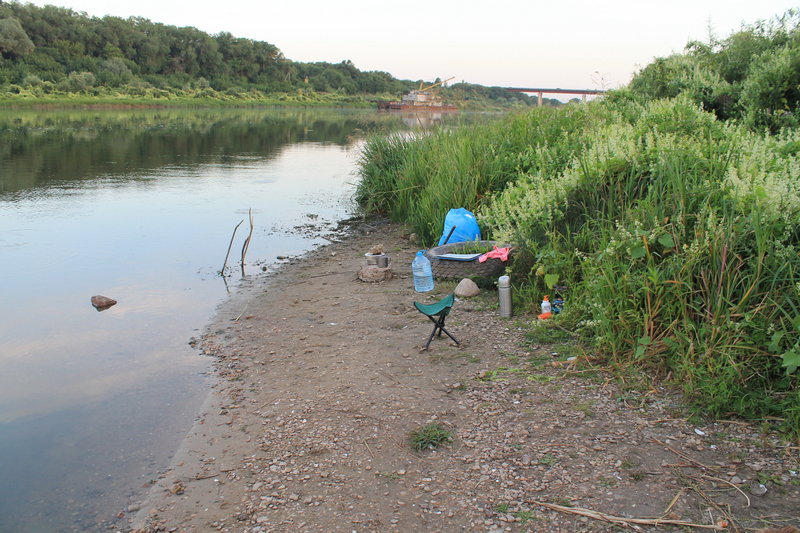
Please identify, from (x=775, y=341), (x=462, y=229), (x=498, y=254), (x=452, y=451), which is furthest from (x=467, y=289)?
(x=775, y=341)

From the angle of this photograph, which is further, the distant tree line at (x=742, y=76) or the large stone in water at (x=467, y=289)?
the distant tree line at (x=742, y=76)

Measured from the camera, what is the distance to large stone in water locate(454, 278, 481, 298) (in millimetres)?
6949

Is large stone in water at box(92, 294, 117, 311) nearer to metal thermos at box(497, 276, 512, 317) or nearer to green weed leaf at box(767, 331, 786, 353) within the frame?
metal thermos at box(497, 276, 512, 317)

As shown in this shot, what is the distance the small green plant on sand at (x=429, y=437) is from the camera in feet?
→ 13.2

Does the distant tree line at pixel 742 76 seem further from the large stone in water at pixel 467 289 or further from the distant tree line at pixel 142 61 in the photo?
the distant tree line at pixel 142 61

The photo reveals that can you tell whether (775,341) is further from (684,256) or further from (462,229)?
(462,229)

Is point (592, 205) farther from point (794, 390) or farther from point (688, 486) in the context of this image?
point (688, 486)

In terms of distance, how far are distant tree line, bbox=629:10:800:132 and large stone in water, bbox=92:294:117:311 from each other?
8041mm

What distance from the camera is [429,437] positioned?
407cm

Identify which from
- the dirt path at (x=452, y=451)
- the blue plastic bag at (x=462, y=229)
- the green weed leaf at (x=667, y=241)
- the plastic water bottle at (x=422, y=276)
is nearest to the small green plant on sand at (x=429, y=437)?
the dirt path at (x=452, y=451)

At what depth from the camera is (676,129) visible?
24.1 feet

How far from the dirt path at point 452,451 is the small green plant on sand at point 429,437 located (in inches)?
1.8

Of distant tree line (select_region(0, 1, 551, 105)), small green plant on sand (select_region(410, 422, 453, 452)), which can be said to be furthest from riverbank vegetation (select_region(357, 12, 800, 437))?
distant tree line (select_region(0, 1, 551, 105))

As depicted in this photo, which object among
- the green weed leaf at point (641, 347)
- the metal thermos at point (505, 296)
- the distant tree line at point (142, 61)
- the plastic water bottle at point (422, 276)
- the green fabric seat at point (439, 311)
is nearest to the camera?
the green weed leaf at point (641, 347)
